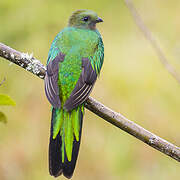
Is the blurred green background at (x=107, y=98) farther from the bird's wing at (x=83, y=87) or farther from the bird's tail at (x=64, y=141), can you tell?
the bird's tail at (x=64, y=141)

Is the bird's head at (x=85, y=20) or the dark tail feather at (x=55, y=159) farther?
the bird's head at (x=85, y=20)

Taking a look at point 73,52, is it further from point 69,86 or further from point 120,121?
point 120,121

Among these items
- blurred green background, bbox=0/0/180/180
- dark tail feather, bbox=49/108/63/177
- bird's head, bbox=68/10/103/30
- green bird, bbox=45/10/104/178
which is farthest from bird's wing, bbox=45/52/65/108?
blurred green background, bbox=0/0/180/180

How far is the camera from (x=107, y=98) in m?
5.81

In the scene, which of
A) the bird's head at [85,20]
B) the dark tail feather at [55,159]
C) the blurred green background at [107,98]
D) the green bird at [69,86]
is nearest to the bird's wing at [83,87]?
the green bird at [69,86]

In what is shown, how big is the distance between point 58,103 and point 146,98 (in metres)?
3.08

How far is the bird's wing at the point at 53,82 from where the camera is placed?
10.2 ft

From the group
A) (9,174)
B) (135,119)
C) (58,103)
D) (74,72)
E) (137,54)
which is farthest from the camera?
(137,54)

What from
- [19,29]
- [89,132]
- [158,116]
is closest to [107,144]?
[89,132]

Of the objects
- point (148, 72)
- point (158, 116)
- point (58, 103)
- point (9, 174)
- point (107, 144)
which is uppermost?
point (58, 103)

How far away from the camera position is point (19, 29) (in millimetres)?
6148

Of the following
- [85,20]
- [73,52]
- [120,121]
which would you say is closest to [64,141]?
[120,121]

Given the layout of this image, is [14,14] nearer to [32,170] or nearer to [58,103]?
[32,170]

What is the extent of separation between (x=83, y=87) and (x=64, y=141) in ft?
1.46
